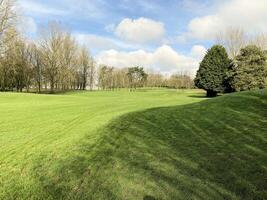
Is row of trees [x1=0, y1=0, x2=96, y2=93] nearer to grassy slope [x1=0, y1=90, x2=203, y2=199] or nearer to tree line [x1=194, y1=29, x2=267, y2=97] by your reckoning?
tree line [x1=194, y1=29, x2=267, y2=97]

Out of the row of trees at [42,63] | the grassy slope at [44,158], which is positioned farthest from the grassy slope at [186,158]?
the row of trees at [42,63]

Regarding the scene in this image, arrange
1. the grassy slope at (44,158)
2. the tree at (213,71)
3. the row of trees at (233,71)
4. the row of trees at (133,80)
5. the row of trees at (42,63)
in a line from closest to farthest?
1. the grassy slope at (44,158)
2. the row of trees at (233,71)
3. the tree at (213,71)
4. the row of trees at (42,63)
5. the row of trees at (133,80)

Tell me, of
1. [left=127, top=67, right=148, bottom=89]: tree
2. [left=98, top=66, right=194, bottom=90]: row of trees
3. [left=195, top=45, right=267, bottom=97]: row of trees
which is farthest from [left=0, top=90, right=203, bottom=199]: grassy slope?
[left=127, top=67, right=148, bottom=89]: tree

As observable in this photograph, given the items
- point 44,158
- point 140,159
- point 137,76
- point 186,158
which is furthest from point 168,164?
point 137,76

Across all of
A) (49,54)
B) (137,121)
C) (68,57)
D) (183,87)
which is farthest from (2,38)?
(183,87)

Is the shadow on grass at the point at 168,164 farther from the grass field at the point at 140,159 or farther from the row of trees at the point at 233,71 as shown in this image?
the row of trees at the point at 233,71

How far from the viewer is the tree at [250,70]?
37844 mm

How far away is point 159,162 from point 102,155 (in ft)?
5.25

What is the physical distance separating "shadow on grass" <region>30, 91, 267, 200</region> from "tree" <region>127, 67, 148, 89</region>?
10353 centimetres

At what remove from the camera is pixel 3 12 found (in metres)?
46.8

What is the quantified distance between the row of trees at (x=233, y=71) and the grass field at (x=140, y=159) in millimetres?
28693

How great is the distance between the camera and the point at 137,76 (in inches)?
4584

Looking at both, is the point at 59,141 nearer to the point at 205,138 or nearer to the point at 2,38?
the point at 205,138

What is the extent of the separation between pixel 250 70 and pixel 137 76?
262ft
